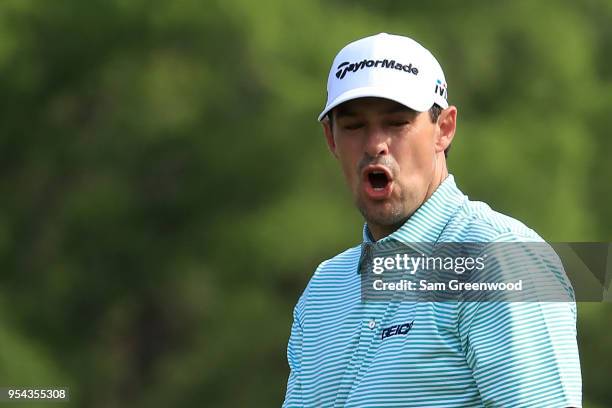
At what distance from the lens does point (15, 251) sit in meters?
10.7

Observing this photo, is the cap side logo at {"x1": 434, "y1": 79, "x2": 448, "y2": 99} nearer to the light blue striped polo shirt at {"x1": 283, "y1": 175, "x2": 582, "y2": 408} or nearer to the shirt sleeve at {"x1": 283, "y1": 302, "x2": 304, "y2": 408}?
the light blue striped polo shirt at {"x1": 283, "y1": 175, "x2": 582, "y2": 408}

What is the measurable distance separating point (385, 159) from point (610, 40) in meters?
8.19

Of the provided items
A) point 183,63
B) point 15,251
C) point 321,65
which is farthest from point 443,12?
point 15,251

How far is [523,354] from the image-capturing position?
2291mm

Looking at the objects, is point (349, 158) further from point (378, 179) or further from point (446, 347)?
point (446, 347)

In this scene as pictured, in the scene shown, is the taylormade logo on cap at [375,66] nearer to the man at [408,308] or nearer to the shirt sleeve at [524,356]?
the man at [408,308]

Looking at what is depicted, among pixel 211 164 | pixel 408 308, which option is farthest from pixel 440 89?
pixel 211 164

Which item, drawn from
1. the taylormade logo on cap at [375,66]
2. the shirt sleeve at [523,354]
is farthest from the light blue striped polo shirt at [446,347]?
the taylormade logo on cap at [375,66]

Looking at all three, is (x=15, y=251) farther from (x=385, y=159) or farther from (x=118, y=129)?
(x=385, y=159)

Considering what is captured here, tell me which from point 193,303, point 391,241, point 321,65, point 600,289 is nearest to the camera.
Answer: point 391,241

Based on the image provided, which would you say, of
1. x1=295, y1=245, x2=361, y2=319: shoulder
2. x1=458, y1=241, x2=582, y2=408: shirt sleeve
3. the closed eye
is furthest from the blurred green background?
x1=458, y1=241, x2=582, y2=408: shirt sleeve

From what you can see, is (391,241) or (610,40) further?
(610,40)

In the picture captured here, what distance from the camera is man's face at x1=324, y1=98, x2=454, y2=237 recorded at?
2.68m

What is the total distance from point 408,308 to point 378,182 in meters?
0.31
